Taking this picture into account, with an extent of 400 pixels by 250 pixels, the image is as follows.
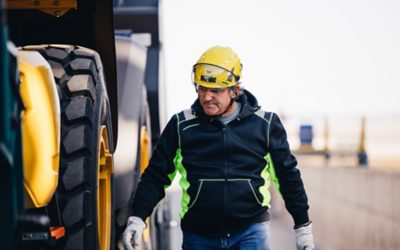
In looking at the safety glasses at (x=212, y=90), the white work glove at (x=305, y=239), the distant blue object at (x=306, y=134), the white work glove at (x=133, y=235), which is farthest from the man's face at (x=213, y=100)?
the distant blue object at (x=306, y=134)

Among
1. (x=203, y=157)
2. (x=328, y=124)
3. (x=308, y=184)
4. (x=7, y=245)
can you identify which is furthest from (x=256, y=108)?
(x=328, y=124)

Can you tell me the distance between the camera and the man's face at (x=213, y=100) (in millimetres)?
4508

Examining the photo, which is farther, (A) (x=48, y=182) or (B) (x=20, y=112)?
(A) (x=48, y=182)

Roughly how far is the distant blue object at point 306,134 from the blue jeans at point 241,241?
15015 mm

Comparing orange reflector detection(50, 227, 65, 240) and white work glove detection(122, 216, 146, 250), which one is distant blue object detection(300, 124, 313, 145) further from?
orange reflector detection(50, 227, 65, 240)

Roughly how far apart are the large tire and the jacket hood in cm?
67

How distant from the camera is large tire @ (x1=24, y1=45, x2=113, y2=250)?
3.55m

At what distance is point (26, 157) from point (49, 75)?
357 millimetres

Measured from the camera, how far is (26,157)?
2.92 m

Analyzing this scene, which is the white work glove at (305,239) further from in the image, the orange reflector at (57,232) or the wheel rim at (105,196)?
the orange reflector at (57,232)

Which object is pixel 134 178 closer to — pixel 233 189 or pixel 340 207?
pixel 233 189

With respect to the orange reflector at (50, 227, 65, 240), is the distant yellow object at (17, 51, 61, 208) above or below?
Result: above

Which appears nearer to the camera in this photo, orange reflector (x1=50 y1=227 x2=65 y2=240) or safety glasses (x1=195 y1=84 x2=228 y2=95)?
orange reflector (x1=50 y1=227 x2=65 y2=240)

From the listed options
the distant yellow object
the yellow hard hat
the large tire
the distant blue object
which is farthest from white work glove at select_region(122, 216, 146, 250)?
the distant blue object
